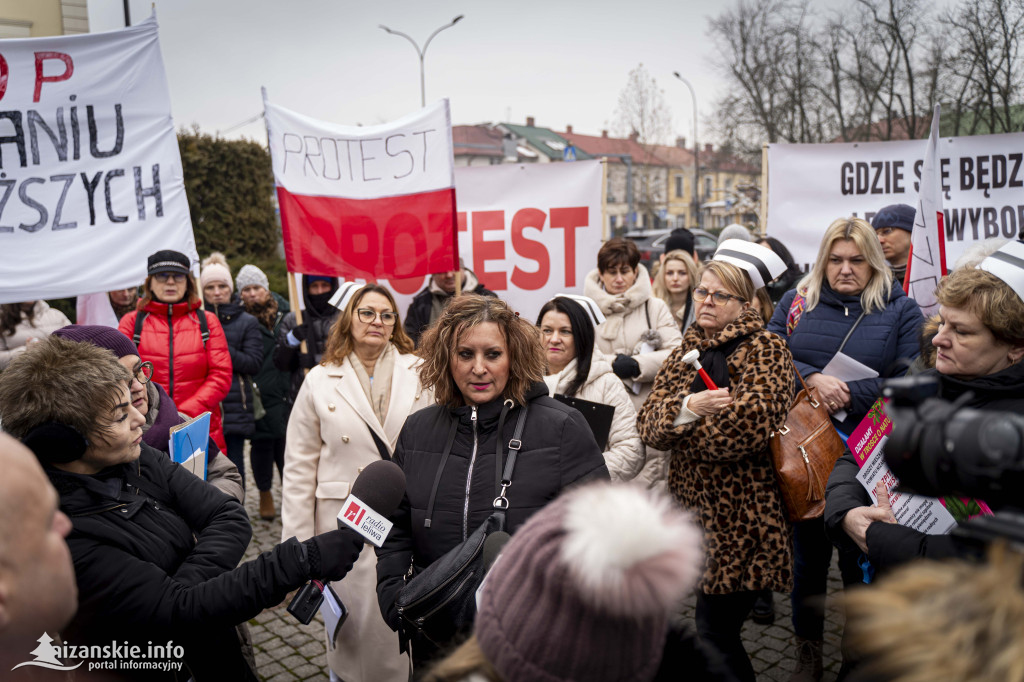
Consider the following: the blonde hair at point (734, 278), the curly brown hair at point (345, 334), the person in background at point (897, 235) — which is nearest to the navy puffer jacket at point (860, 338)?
the blonde hair at point (734, 278)

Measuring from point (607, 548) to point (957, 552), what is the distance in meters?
1.18

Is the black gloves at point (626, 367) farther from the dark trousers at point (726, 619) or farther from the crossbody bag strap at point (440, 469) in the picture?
the crossbody bag strap at point (440, 469)

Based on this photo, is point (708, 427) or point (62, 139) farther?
point (62, 139)

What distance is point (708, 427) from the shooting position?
9.84 feet

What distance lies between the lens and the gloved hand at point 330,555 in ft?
6.61

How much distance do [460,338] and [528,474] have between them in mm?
590

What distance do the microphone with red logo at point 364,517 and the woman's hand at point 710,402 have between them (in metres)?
1.39

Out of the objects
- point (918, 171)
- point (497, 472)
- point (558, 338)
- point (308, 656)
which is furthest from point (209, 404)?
point (918, 171)

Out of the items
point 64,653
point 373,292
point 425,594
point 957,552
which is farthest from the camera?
point 373,292

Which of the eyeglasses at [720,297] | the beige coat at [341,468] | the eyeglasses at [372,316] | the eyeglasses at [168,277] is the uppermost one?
the eyeglasses at [168,277]

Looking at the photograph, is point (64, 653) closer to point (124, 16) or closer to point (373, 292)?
point (373, 292)

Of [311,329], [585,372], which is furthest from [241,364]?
[585,372]

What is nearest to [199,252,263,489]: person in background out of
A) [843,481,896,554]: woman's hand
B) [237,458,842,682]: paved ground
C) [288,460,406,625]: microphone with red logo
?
[237,458,842,682]: paved ground

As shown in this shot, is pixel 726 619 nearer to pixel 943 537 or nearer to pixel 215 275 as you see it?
pixel 943 537
